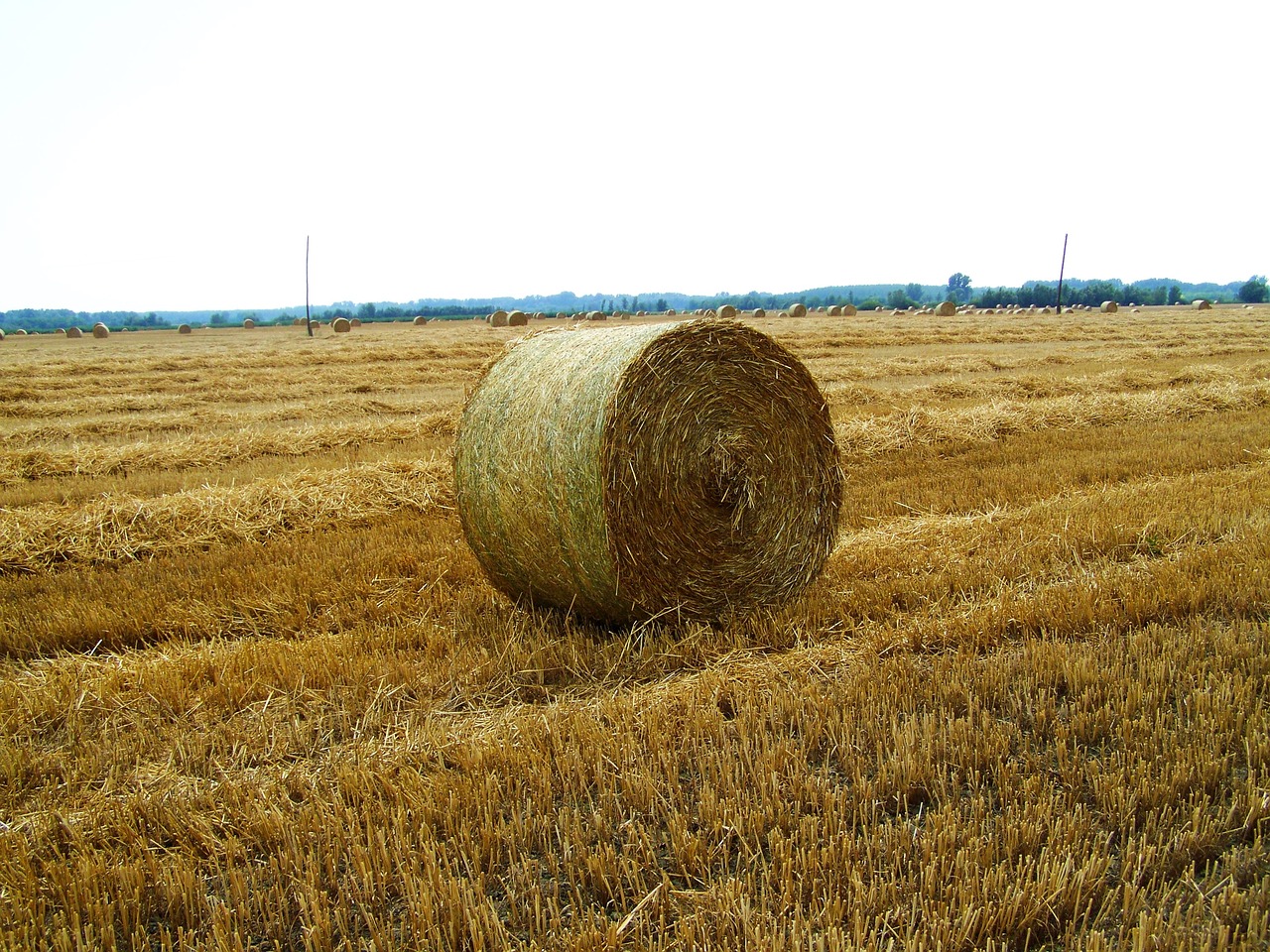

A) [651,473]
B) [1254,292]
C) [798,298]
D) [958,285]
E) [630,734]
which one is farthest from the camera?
[958,285]

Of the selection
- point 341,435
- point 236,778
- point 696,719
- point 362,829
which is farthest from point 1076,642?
point 341,435

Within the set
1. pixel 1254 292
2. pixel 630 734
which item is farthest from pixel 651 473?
pixel 1254 292

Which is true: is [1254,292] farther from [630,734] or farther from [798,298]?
[630,734]

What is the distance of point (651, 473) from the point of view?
16.9 feet

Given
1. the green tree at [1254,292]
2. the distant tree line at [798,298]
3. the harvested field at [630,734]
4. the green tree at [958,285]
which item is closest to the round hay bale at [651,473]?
the harvested field at [630,734]

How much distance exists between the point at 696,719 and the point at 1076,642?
205cm

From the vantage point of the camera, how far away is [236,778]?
3656 mm

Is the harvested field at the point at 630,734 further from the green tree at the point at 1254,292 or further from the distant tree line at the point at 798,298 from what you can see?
the green tree at the point at 1254,292

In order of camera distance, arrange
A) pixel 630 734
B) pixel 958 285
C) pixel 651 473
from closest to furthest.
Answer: pixel 630 734 → pixel 651 473 → pixel 958 285

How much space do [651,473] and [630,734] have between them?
1748 mm

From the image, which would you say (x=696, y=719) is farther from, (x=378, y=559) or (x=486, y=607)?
(x=378, y=559)

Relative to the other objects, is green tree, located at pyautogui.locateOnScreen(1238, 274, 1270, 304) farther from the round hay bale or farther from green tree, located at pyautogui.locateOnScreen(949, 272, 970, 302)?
the round hay bale

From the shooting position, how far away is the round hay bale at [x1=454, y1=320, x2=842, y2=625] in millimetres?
5047

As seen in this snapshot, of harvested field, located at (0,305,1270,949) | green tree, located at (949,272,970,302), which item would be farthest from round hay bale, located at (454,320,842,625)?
green tree, located at (949,272,970,302)
